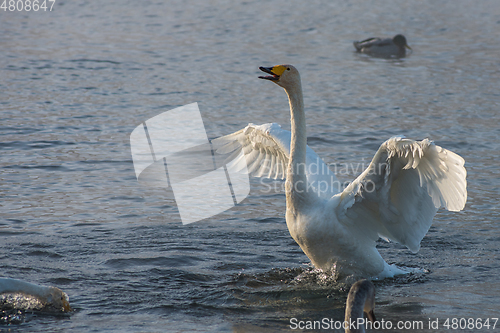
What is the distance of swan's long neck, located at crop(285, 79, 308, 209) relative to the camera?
6.70 meters

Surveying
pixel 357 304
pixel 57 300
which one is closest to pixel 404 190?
pixel 357 304

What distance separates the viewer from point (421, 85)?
1698 cm

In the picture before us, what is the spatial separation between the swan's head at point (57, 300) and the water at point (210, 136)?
14 cm

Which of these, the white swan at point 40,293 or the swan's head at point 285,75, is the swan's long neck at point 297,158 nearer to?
the swan's head at point 285,75

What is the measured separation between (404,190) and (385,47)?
16212 mm

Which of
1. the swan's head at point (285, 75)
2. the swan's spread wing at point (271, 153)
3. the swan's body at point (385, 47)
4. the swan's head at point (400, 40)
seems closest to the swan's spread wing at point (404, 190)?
the swan's spread wing at point (271, 153)

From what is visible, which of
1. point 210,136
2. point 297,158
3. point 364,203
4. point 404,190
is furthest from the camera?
point 210,136

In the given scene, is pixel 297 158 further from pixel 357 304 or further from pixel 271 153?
pixel 357 304

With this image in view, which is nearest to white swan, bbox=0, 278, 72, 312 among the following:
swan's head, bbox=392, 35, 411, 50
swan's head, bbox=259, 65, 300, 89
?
swan's head, bbox=259, 65, 300, 89

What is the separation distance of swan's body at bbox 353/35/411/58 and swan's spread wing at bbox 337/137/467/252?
15.6m

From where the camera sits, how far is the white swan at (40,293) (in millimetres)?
5934

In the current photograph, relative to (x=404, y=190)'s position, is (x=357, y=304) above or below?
below

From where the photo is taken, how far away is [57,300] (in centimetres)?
606

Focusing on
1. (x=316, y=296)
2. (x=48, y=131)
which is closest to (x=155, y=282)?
(x=316, y=296)
